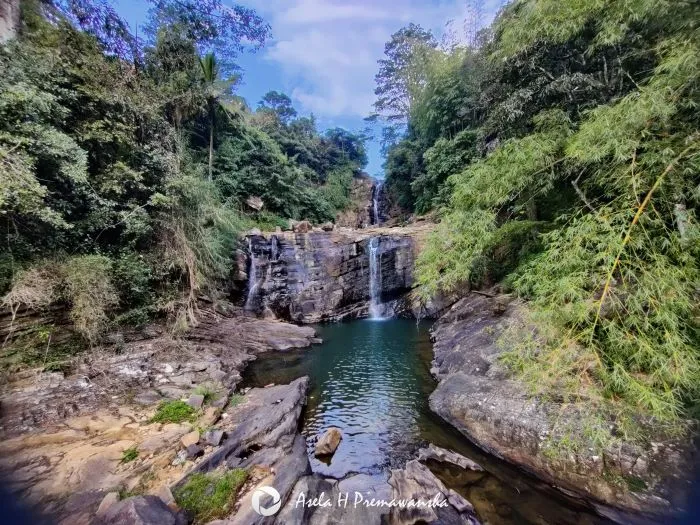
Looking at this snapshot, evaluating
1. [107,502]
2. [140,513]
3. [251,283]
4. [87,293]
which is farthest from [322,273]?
[140,513]

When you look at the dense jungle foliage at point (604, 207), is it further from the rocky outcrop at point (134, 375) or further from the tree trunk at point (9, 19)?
the tree trunk at point (9, 19)

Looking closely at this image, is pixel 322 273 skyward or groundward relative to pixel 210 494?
skyward

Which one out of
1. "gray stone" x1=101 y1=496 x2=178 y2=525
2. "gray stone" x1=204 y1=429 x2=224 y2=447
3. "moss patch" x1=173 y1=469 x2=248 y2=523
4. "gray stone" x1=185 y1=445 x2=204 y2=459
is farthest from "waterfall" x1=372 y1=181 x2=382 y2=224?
"gray stone" x1=101 y1=496 x2=178 y2=525

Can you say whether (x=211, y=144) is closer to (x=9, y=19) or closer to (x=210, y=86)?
(x=210, y=86)

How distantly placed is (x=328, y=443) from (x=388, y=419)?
1296 millimetres

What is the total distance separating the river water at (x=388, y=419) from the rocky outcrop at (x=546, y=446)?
21 cm

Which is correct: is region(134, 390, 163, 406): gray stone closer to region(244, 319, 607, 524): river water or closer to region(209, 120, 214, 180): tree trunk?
region(244, 319, 607, 524): river water

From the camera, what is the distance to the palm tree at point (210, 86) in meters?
13.1

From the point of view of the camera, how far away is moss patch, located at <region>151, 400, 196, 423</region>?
15.7 ft

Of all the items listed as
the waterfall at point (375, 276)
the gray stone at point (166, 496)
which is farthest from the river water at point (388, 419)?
the waterfall at point (375, 276)

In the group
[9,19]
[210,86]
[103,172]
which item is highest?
[210,86]

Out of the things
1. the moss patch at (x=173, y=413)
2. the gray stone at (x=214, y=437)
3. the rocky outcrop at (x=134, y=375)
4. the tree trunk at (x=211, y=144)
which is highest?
the tree trunk at (x=211, y=144)

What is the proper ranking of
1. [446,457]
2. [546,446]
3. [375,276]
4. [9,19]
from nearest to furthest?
[546,446]
[446,457]
[9,19]
[375,276]

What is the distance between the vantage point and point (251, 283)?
43.2ft
